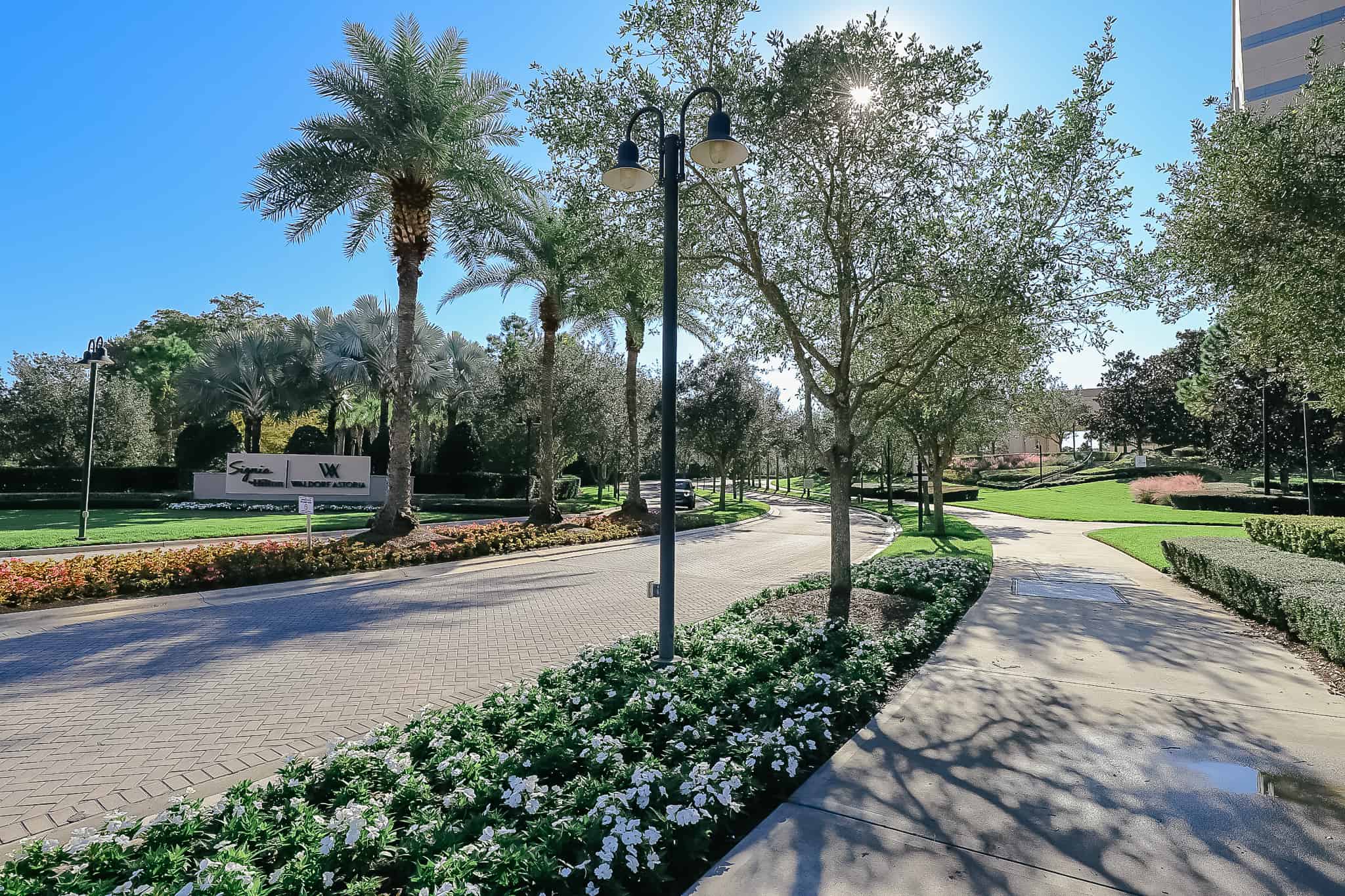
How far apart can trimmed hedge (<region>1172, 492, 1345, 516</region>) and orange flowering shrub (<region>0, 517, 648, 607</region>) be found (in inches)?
1074

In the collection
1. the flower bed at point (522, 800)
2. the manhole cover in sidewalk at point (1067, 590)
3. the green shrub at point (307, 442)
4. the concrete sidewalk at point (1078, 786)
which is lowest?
Answer: the manhole cover in sidewalk at point (1067, 590)

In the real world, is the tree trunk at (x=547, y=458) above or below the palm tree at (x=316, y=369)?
below

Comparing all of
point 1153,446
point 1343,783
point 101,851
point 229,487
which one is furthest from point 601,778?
point 1153,446

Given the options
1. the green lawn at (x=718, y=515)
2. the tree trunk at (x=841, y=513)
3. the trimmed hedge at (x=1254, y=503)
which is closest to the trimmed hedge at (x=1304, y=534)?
the tree trunk at (x=841, y=513)

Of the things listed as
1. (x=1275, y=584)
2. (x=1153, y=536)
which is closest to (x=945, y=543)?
(x=1153, y=536)

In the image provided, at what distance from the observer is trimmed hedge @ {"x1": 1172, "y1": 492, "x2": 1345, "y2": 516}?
23266 millimetres

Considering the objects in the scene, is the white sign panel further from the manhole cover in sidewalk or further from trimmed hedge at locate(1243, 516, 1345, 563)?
trimmed hedge at locate(1243, 516, 1345, 563)

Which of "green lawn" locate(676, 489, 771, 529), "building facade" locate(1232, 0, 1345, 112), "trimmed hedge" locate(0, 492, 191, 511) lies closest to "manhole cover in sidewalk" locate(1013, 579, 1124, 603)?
"green lawn" locate(676, 489, 771, 529)

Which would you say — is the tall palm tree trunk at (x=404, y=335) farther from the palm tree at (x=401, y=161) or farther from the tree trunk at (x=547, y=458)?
the tree trunk at (x=547, y=458)

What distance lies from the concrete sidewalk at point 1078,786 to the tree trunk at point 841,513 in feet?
4.75

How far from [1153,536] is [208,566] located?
22385 mm

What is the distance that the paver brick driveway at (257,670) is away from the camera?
439 centimetres

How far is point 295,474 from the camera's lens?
2881 centimetres

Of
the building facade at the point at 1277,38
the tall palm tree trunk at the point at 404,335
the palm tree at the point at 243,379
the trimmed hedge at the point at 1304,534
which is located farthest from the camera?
the building facade at the point at 1277,38
